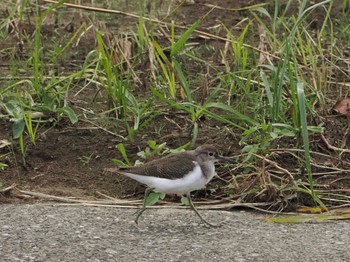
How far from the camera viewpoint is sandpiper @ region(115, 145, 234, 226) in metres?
5.97

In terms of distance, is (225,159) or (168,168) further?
(225,159)

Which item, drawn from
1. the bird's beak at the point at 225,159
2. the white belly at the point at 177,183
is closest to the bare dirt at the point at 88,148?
the bird's beak at the point at 225,159

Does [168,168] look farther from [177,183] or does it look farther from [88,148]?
[88,148]

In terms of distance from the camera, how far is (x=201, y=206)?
643 cm

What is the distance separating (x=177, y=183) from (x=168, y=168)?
0.12m

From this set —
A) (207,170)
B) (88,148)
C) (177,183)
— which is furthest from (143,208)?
(88,148)

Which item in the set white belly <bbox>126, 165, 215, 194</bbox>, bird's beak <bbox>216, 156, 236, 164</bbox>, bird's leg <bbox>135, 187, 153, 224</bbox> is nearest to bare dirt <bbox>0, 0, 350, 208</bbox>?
bird's leg <bbox>135, 187, 153, 224</bbox>

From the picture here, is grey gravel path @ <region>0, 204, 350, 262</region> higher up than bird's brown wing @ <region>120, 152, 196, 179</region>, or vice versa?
bird's brown wing @ <region>120, 152, 196, 179</region>

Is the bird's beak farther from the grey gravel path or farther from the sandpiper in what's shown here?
the grey gravel path

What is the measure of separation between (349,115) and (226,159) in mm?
1316

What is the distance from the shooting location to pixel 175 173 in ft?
19.7

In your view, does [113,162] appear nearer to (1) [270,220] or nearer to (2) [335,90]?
(1) [270,220]

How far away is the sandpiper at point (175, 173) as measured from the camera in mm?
5973

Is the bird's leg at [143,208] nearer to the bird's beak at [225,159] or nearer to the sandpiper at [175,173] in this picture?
the sandpiper at [175,173]
